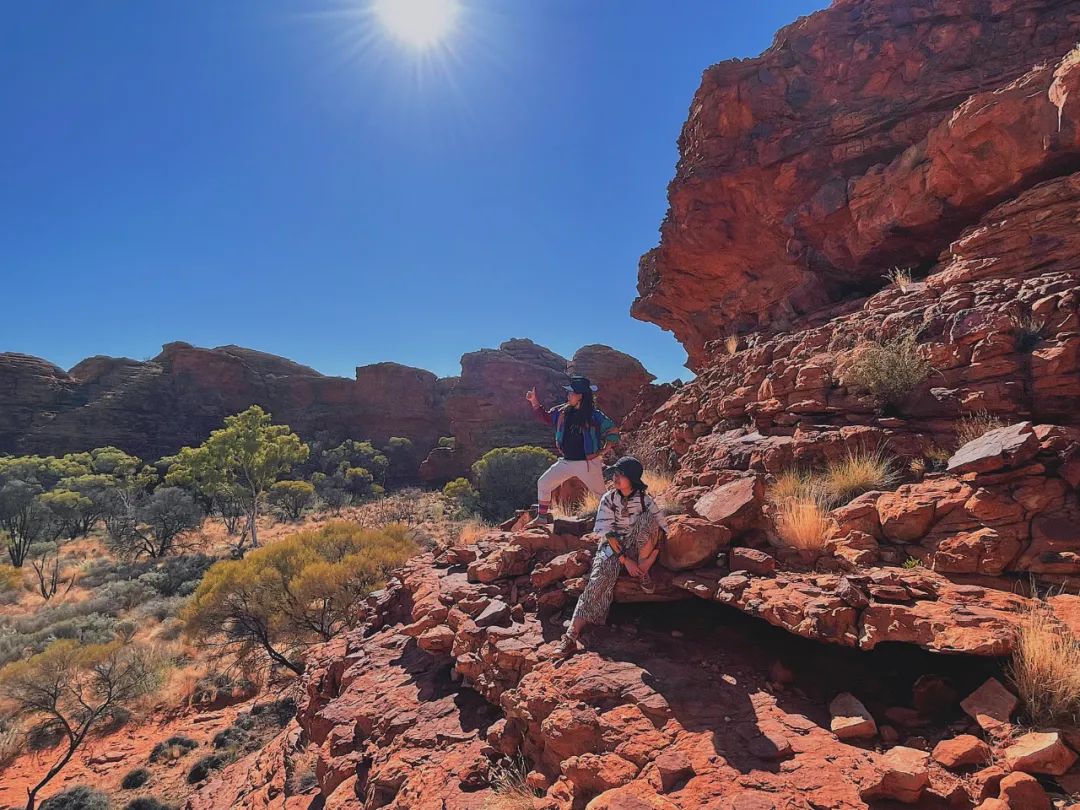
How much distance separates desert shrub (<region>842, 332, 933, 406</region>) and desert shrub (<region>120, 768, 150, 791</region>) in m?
12.5

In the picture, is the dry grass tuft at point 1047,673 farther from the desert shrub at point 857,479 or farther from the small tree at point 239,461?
the small tree at point 239,461

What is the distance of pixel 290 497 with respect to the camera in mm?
29547

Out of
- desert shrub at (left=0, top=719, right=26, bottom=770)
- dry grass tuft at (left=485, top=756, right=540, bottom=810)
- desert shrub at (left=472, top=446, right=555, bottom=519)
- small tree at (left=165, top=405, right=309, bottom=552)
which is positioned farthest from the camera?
desert shrub at (left=472, top=446, right=555, bottom=519)

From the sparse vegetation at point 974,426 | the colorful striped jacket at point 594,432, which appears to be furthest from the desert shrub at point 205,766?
the sparse vegetation at point 974,426

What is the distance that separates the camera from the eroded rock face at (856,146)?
7.95 metres

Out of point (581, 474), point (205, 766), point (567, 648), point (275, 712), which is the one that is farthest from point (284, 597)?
point (567, 648)

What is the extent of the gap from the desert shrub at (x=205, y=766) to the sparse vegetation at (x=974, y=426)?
1138cm

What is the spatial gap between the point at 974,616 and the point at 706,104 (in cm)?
1555

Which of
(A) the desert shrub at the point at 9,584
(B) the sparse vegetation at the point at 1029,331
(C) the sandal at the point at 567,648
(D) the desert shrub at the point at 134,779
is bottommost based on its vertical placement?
(D) the desert shrub at the point at 134,779

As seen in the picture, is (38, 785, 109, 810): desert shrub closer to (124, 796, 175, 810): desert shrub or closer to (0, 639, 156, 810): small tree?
(124, 796, 175, 810): desert shrub

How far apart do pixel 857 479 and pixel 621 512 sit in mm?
2309

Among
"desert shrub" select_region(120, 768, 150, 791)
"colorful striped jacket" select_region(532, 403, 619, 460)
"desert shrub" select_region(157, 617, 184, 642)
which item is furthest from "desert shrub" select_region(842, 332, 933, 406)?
"desert shrub" select_region(157, 617, 184, 642)

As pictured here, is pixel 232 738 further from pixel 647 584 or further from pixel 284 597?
pixel 647 584

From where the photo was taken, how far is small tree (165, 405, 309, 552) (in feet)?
78.6
